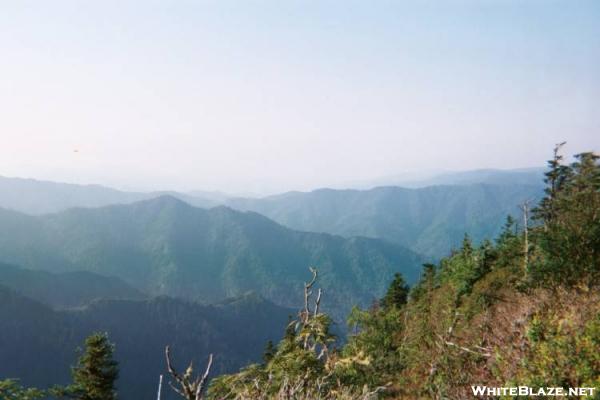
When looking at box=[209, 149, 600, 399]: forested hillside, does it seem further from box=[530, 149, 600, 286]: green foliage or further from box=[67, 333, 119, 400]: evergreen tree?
box=[67, 333, 119, 400]: evergreen tree

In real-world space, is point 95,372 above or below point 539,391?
below

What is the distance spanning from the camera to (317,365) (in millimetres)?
14352

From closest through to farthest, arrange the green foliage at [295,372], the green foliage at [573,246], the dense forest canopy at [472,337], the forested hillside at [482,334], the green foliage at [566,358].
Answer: the green foliage at [566,358], the dense forest canopy at [472,337], the forested hillside at [482,334], the green foliage at [295,372], the green foliage at [573,246]

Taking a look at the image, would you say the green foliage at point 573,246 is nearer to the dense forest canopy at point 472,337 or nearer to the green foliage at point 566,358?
the dense forest canopy at point 472,337

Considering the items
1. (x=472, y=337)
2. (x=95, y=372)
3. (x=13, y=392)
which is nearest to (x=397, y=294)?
(x=95, y=372)

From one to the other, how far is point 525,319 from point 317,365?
7774mm

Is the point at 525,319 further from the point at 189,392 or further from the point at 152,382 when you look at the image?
the point at 152,382

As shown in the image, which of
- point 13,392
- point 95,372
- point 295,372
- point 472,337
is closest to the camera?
point 13,392

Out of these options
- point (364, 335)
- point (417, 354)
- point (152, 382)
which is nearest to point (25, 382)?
point (152, 382)

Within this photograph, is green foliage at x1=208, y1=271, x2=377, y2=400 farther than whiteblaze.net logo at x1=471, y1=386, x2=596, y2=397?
Yes

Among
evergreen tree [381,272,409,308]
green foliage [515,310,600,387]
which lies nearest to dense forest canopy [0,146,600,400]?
green foliage [515,310,600,387]

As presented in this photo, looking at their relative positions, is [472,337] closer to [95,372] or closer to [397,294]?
[95,372]

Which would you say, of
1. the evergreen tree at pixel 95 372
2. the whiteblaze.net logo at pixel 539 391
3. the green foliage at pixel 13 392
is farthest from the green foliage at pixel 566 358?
the evergreen tree at pixel 95 372

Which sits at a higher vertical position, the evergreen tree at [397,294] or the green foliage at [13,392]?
the green foliage at [13,392]
